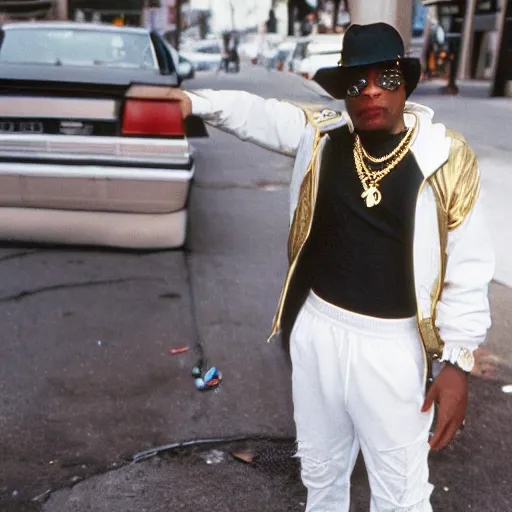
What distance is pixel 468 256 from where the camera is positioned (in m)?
1.88

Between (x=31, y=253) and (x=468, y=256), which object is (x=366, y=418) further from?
(x=31, y=253)

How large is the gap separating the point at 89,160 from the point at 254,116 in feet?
11.2

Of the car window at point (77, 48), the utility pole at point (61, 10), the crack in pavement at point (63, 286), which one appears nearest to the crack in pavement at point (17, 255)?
the crack in pavement at point (63, 286)

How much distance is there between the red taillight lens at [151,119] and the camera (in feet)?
17.1

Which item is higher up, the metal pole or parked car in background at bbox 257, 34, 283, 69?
the metal pole

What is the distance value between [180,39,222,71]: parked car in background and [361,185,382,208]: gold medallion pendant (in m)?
42.1

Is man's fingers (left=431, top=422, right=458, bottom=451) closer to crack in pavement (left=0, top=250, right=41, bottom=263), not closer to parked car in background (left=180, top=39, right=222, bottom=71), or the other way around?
crack in pavement (left=0, top=250, right=41, bottom=263)

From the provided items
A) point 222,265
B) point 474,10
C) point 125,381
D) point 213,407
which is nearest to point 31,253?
point 222,265

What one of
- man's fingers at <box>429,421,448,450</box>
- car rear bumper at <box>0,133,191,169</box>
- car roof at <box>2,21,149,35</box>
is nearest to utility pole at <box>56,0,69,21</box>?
car roof at <box>2,21,149,35</box>

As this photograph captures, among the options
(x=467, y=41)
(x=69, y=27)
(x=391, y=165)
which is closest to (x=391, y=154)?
(x=391, y=165)

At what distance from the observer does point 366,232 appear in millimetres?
1954

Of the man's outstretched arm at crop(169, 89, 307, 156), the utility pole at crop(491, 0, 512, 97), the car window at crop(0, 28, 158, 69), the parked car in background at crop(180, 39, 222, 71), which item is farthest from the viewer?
the parked car in background at crop(180, 39, 222, 71)

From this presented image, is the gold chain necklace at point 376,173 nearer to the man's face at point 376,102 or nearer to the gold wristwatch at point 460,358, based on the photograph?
the man's face at point 376,102

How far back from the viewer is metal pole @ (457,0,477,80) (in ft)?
111
